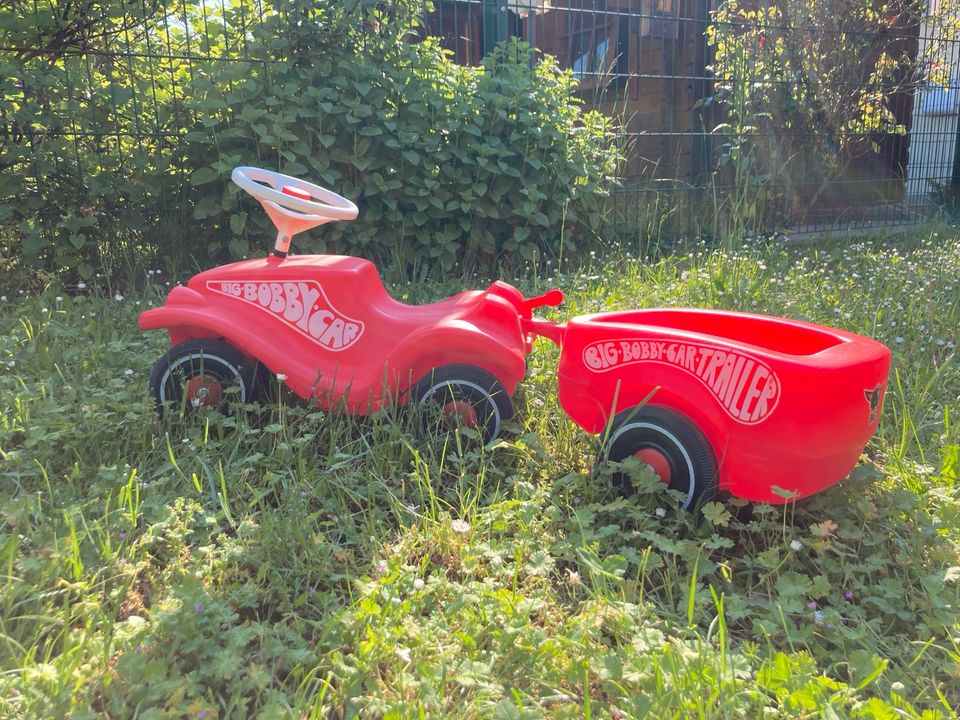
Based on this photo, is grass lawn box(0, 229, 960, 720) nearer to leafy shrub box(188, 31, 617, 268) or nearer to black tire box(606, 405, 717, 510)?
black tire box(606, 405, 717, 510)

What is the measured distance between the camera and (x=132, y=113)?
353 centimetres

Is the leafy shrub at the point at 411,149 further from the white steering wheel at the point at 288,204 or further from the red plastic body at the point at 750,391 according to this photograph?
the red plastic body at the point at 750,391

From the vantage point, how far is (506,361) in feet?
6.62

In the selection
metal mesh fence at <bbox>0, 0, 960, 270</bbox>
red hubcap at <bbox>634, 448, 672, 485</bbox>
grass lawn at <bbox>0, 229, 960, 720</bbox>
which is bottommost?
grass lawn at <bbox>0, 229, 960, 720</bbox>

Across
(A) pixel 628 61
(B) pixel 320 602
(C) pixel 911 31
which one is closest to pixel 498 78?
(A) pixel 628 61

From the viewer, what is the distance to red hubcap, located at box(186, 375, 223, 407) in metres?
2.06

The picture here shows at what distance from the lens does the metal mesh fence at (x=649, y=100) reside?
135 inches

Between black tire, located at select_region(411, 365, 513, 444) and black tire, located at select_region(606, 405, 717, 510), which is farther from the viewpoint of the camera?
black tire, located at select_region(411, 365, 513, 444)

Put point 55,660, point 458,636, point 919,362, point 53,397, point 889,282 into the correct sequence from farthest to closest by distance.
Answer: point 889,282 < point 919,362 < point 53,397 < point 458,636 < point 55,660

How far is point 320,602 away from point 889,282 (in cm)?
315

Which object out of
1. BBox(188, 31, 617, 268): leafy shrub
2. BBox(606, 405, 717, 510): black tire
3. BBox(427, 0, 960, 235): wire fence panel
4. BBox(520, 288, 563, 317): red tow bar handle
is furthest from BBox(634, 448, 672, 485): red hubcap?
BBox(427, 0, 960, 235): wire fence panel

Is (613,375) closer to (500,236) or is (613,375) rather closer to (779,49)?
(500,236)

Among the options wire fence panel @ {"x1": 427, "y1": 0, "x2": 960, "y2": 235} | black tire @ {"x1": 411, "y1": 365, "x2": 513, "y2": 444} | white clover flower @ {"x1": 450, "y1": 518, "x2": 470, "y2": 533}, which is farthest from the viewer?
wire fence panel @ {"x1": 427, "y1": 0, "x2": 960, "y2": 235}

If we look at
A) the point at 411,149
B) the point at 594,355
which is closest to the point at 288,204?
the point at 594,355
